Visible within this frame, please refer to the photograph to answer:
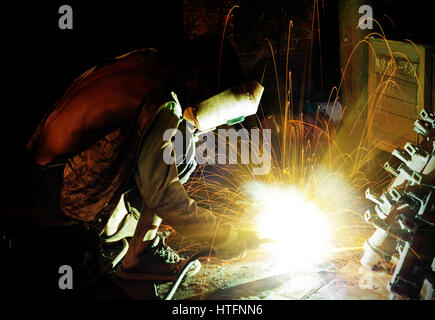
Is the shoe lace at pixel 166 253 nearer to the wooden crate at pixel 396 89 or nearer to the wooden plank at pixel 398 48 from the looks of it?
the wooden crate at pixel 396 89

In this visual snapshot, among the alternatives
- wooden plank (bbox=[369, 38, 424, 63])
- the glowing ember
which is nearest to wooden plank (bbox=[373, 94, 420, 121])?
wooden plank (bbox=[369, 38, 424, 63])

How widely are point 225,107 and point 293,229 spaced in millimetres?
1394

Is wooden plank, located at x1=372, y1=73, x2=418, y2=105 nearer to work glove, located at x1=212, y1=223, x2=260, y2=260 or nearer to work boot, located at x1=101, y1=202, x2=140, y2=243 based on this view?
work glove, located at x1=212, y1=223, x2=260, y2=260

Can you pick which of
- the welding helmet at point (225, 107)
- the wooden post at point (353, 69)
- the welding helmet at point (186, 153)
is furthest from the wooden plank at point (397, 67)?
the welding helmet at point (186, 153)

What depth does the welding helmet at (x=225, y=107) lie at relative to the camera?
345 cm

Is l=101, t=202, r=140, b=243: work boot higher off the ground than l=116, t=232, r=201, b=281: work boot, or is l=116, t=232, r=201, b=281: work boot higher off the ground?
l=101, t=202, r=140, b=243: work boot

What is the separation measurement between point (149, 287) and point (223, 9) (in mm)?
4471

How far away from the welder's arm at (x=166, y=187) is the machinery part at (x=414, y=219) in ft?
3.96

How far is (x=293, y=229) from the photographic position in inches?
169

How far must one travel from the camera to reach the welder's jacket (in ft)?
10.9

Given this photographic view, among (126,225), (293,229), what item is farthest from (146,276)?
(293,229)

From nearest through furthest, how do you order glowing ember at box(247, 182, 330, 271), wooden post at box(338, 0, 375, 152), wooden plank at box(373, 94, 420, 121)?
glowing ember at box(247, 182, 330, 271), wooden plank at box(373, 94, 420, 121), wooden post at box(338, 0, 375, 152)

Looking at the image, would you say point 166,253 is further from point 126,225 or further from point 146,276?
point 126,225

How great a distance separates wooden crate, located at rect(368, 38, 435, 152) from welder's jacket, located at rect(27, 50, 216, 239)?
2.99 metres
